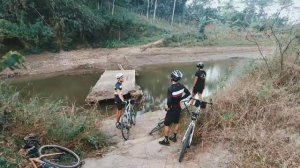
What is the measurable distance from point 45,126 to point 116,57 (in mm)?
20888

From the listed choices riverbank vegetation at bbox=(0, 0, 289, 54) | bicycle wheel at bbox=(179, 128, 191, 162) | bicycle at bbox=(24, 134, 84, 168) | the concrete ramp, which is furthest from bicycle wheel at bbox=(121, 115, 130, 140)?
riverbank vegetation at bbox=(0, 0, 289, 54)

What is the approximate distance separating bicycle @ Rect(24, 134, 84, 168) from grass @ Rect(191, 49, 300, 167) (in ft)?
10.2

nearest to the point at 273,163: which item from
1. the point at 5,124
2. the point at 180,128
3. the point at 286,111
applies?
the point at 286,111

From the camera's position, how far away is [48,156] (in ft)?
21.7

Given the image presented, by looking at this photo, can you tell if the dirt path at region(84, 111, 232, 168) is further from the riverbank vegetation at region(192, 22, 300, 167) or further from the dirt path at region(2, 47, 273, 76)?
the dirt path at region(2, 47, 273, 76)

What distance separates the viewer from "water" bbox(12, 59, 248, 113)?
56.4 ft

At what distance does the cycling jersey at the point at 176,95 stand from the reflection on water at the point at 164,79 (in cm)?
622

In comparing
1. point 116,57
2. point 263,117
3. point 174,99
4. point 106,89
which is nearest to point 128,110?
point 174,99

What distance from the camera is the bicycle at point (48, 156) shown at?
5938mm

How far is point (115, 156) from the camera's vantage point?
8055 mm

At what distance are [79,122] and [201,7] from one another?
59914 mm

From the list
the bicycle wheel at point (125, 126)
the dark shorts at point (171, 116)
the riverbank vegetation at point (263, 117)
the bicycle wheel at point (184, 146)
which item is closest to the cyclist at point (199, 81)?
the riverbank vegetation at point (263, 117)

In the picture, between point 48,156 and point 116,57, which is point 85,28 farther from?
point 48,156

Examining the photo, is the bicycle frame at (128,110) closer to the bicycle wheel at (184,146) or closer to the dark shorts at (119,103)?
the dark shorts at (119,103)
